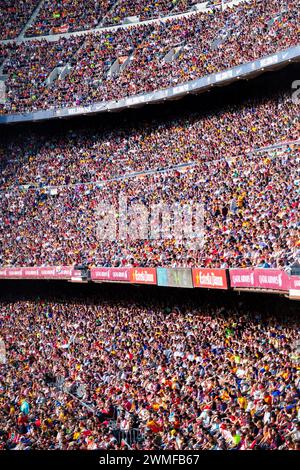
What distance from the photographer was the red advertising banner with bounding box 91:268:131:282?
94.7 feet

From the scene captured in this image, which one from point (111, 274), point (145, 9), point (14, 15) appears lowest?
point (111, 274)

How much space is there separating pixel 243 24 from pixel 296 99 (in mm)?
7498

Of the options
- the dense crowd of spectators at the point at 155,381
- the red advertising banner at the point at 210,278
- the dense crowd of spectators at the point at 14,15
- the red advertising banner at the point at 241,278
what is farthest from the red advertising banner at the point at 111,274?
the dense crowd of spectators at the point at 14,15

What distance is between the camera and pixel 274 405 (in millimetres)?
15680

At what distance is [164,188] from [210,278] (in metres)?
10.5

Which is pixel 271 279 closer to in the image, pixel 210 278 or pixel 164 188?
pixel 210 278

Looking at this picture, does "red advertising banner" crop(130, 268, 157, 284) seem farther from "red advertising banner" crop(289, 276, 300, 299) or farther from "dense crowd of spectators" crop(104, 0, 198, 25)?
"dense crowd of spectators" crop(104, 0, 198, 25)

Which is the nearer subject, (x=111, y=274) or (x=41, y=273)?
(x=111, y=274)

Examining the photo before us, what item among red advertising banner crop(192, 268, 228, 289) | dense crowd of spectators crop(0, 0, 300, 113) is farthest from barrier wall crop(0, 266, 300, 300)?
dense crowd of spectators crop(0, 0, 300, 113)

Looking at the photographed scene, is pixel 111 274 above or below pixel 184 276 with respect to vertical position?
→ above

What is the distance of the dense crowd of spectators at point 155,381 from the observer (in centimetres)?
1619

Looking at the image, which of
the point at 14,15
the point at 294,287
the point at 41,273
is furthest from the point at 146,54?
the point at 294,287

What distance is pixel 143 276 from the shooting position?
27703mm

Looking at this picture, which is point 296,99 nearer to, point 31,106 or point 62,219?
point 62,219
